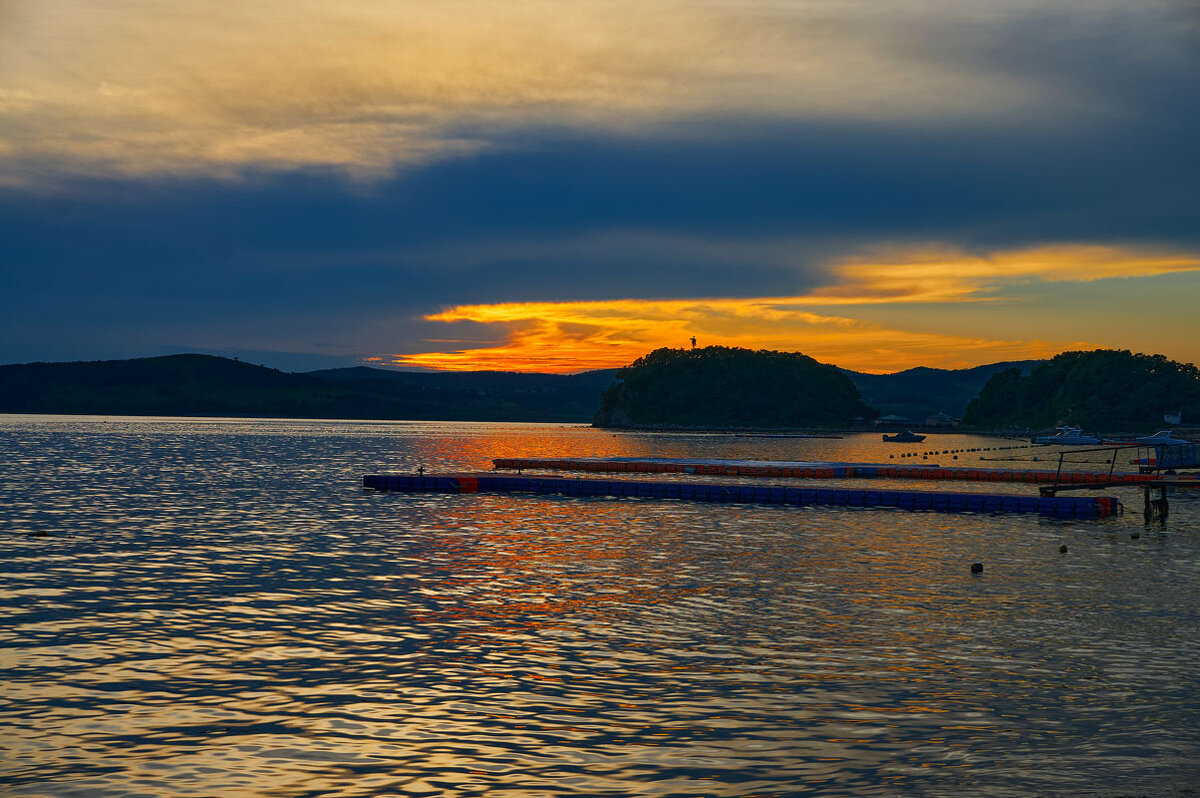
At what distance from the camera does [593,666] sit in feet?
71.2

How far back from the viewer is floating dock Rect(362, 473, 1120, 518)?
199 ft

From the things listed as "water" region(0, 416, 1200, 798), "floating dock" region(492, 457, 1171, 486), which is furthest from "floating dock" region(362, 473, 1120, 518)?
"floating dock" region(492, 457, 1171, 486)

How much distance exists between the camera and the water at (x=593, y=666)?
50.0 feet

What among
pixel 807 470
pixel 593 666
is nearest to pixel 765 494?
pixel 807 470

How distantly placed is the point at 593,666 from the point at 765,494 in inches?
1966

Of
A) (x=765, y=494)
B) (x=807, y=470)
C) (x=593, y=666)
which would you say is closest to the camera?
(x=593, y=666)

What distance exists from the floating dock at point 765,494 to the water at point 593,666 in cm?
1461

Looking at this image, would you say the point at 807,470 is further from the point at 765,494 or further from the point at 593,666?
the point at 593,666

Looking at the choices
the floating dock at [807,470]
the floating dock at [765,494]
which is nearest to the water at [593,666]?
the floating dock at [765,494]

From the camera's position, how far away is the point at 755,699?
19.2m

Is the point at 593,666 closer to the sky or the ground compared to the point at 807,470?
closer to the ground

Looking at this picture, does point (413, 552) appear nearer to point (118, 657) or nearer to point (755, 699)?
point (118, 657)

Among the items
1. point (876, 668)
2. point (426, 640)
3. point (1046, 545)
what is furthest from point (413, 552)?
point (1046, 545)

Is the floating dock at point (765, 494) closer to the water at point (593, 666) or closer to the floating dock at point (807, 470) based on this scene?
the water at point (593, 666)
